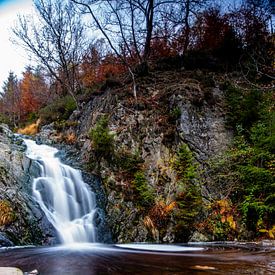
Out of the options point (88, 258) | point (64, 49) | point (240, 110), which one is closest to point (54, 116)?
point (64, 49)

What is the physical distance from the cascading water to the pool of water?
118 cm

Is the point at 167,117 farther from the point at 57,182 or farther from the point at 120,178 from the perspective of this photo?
the point at 57,182

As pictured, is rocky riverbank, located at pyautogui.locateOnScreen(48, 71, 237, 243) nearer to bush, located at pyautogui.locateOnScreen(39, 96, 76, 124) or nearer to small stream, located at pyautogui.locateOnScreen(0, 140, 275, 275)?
small stream, located at pyautogui.locateOnScreen(0, 140, 275, 275)

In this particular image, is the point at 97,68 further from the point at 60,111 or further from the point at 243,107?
the point at 243,107

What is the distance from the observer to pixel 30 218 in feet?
29.5

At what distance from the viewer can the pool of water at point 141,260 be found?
5.50m

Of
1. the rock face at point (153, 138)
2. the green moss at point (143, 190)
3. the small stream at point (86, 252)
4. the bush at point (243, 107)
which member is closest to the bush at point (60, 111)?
the rock face at point (153, 138)

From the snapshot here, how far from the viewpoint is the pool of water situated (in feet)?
18.0

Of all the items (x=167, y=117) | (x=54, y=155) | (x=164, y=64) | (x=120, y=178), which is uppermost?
(x=164, y=64)

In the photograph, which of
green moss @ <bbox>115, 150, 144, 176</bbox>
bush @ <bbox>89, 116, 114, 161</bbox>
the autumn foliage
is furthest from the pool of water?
the autumn foliage

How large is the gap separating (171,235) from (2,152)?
5702 millimetres

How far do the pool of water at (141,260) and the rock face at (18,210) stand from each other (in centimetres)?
68

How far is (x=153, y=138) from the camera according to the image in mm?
12344

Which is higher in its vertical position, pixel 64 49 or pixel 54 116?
pixel 64 49
